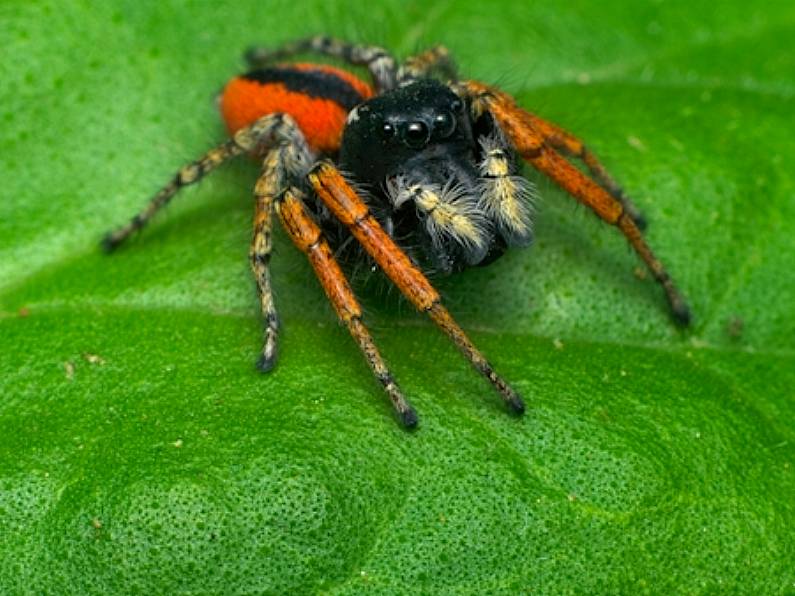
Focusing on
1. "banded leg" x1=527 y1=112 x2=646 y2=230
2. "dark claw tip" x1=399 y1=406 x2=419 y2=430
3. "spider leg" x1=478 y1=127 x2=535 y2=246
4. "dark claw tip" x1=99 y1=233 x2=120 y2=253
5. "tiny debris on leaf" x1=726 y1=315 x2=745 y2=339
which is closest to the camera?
"dark claw tip" x1=399 y1=406 x2=419 y2=430

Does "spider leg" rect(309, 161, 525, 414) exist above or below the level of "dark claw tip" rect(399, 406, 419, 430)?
above

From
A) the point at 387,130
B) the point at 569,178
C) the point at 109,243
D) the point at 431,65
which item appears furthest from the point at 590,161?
the point at 109,243

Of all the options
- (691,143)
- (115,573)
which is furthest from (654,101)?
(115,573)

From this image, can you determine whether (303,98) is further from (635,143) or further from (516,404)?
(516,404)

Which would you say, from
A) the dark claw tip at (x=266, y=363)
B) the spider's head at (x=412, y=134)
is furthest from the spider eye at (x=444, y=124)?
the dark claw tip at (x=266, y=363)

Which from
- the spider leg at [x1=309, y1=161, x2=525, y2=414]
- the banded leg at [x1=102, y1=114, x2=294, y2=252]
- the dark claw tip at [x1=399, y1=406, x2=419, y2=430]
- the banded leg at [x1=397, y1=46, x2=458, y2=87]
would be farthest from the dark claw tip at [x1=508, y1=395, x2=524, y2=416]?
the banded leg at [x1=397, y1=46, x2=458, y2=87]

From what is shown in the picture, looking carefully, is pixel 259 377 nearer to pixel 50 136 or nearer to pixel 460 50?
pixel 50 136

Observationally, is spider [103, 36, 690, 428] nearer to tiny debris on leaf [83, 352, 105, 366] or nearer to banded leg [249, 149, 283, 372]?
banded leg [249, 149, 283, 372]
